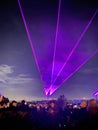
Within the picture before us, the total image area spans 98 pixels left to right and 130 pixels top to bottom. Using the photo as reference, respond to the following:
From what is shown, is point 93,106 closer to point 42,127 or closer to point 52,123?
point 42,127

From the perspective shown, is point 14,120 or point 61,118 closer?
point 14,120

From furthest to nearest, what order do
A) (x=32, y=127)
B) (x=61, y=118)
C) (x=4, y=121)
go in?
1. (x=61, y=118)
2. (x=32, y=127)
3. (x=4, y=121)

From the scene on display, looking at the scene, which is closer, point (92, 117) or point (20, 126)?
point (92, 117)

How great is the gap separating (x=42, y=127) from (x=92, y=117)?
482 centimetres

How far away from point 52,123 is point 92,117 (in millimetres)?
5888

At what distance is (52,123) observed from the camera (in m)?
13.1

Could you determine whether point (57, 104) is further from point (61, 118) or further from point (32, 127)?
point (32, 127)

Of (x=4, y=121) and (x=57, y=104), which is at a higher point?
(x=57, y=104)

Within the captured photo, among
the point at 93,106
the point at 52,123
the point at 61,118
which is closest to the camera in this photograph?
the point at 93,106

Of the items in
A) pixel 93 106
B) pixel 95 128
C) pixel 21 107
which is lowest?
pixel 95 128

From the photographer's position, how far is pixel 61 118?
47.4ft

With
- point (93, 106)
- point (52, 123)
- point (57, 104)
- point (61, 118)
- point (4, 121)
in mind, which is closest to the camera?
point (93, 106)

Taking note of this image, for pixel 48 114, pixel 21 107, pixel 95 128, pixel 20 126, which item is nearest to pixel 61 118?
pixel 48 114

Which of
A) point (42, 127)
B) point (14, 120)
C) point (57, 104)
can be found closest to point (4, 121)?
point (14, 120)
